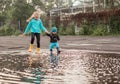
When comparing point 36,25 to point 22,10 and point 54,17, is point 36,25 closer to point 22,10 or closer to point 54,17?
point 54,17

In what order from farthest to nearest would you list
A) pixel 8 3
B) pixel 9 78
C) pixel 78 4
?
1. pixel 8 3
2. pixel 78 4
3. pixel 9 78

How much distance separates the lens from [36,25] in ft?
48.8

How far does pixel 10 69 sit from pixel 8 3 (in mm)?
47255

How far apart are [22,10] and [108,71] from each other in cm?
3762

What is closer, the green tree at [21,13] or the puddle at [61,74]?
the puddle at [61,74]

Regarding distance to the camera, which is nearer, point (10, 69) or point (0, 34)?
point (10, 69)

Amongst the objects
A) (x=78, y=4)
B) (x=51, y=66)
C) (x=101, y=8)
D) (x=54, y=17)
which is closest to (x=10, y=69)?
(x=51, y=66)

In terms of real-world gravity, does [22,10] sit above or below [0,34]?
above

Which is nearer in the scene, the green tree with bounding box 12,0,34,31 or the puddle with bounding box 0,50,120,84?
the puddle with bounding box 0,50,120,84

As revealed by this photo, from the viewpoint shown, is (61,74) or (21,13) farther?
(21,13)

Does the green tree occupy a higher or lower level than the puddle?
higher

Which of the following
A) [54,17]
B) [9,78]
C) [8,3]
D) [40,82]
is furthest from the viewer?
[8,3]

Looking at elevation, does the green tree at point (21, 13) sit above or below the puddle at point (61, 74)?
above

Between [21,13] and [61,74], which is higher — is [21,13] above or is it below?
above
